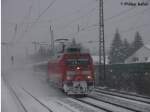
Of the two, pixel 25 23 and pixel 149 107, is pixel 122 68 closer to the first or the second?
pixel 25 23

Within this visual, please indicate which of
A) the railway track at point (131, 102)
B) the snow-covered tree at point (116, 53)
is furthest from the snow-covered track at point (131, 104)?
the snow-covered tree at point (116, 53)

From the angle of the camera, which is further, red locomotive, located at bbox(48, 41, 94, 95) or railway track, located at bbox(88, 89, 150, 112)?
red locomotive, located at bbox(48, 41, 94, 95)

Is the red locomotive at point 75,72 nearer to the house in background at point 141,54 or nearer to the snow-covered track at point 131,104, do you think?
Result: the snow-covered track at point 131,104

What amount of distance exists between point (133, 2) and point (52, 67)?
8.35m

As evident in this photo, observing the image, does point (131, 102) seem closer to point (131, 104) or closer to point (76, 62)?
point (131, 104)

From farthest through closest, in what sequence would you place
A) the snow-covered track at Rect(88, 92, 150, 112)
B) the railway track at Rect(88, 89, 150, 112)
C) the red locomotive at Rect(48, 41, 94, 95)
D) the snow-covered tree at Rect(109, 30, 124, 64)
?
the snow-covered tree at Rect(109, 30, 124, 64) < the red locomotive at Rect(48, 41, 94, 95) < the railway track at Rect(88, 89, 150, 112) < the snow-covered track at Rect(88, 92, 150, 112)

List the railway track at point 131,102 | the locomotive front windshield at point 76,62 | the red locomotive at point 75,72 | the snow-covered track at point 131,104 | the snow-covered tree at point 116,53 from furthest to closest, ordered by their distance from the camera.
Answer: the snow-covered tree at point 116,53 < the locomotive front windshield at point 76,62 < the red locomotive at point 75,72 < the railway track at point 131,102 < the snow-covered track at point 131,104

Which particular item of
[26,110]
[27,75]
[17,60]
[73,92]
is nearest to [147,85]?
[73,92]

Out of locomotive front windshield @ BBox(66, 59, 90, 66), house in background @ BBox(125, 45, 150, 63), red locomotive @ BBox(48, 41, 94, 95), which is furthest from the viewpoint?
house in background @ BBox(125, 45, 150, 63)

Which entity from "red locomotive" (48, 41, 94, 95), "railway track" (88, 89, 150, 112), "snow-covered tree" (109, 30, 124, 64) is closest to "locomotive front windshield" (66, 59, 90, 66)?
"red locomotive" (48, 41, 94, 95)

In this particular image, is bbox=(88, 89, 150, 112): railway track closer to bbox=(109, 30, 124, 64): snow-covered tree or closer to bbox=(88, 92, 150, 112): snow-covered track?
bbox=(88, 92, 150, 112): snow-covered track

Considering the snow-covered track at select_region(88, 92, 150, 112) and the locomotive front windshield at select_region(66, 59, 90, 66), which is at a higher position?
the locomotive front windshield at select_region(66, 59, 90, 66)

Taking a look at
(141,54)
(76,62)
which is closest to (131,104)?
(76,62)

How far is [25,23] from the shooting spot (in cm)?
4353
